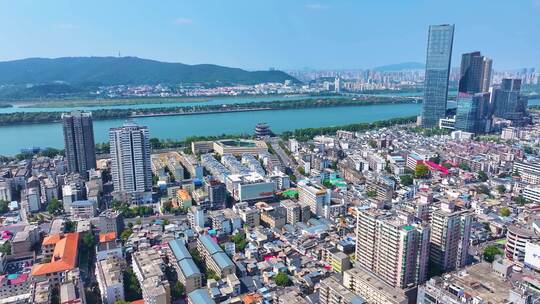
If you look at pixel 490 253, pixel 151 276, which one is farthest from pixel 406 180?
pixel 151 276

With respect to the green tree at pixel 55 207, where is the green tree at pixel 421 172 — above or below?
above

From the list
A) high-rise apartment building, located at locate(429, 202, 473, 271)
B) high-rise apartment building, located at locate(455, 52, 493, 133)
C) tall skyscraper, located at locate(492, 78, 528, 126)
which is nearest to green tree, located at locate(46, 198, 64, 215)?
high-rise apartment building, located at locate(429, 202, 473, 271)

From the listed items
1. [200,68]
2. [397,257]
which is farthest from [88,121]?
[200,68]

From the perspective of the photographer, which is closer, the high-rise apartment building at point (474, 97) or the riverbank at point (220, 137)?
the riverbank at point (220, 137)

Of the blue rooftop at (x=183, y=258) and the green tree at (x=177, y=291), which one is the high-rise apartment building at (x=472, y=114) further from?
the green tree at (x=177, y=291)

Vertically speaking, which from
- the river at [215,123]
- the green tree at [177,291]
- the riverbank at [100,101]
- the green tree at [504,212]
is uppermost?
the riverbank at [100,101]

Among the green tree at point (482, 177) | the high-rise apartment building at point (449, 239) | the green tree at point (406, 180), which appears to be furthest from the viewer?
the green tree at point (482, 177)

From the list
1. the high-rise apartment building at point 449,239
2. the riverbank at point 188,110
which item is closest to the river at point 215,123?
the riverbank at point 188,110

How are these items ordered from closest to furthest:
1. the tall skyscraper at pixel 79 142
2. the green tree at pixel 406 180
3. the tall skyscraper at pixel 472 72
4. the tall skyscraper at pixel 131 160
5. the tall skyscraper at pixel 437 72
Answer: the tall skyscraper at pixel 131 160 → the tall skyscraper at pixel 79 142 → the green tree at pixel 406 180 → the tall skyscraper at pixel 437 72 → the tall skyscraper at pixel 472 72

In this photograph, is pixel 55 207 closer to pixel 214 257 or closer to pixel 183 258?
pixel 183 258
